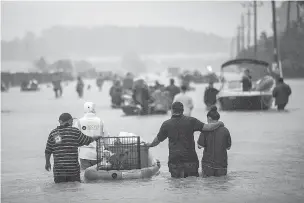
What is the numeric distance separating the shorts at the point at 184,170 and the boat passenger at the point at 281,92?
63.6ft

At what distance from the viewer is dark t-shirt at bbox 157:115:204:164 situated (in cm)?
1158

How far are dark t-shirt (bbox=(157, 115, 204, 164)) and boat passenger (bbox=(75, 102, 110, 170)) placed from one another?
4.45 feet

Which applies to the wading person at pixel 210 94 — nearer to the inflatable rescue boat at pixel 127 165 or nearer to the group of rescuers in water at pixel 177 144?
the inflatable rescue boat at pixel 127 165

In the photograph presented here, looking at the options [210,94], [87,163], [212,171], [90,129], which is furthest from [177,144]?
[210,94]

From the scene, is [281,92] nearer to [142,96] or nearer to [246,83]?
[246,83]

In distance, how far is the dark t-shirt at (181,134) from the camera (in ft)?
38.0

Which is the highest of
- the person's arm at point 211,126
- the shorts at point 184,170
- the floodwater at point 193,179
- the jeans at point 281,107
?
the person's arm at point 211,126

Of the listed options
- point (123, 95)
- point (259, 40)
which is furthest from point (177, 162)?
point (259, 40)

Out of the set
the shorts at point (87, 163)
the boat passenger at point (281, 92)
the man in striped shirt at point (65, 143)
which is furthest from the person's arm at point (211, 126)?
the boat passenger at point (281, 92)

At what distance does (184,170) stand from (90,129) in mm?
1957

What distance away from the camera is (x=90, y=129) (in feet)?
42.1

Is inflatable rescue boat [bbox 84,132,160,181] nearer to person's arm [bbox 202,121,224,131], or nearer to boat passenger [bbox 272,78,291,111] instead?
person's arm [bbox 202,121,224,131]

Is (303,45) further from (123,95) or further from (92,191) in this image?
(92,191)

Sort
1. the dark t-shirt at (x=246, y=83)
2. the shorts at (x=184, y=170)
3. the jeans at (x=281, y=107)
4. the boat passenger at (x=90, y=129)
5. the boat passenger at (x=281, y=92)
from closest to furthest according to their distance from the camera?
the shorts at (x=184, y=170) → the boat passenger at (x=90, y=129) → the boat passenger at (x=281, y=92) → the jeans at (x=281, y=107) → the dark t-shirt at (x=246, y=83)
